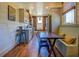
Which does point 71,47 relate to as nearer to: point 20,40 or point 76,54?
point 76,54

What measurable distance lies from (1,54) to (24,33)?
2.98m

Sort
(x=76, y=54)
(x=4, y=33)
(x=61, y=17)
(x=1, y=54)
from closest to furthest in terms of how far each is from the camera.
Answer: (x=76, y=54) < (x=1, y=54) < (x=4, y=33) < (x=61, y=17)

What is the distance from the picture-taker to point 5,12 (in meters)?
4.46

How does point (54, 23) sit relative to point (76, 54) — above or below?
above

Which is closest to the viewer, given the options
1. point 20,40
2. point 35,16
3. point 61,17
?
point 20,40

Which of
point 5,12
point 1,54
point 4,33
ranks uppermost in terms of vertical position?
point 5,12

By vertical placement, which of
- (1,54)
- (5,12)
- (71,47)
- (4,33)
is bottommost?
(1,54)

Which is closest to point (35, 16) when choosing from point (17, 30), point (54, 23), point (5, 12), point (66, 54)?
point (54, 23)

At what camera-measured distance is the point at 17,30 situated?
6145 mm

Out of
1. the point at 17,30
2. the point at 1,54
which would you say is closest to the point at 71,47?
the point at 1,54

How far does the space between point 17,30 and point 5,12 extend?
179cm

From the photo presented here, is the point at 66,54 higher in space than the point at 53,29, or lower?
lower

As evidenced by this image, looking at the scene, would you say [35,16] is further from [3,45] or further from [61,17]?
→ [3,45]

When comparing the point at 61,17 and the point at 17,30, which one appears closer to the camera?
the point at 17,30
